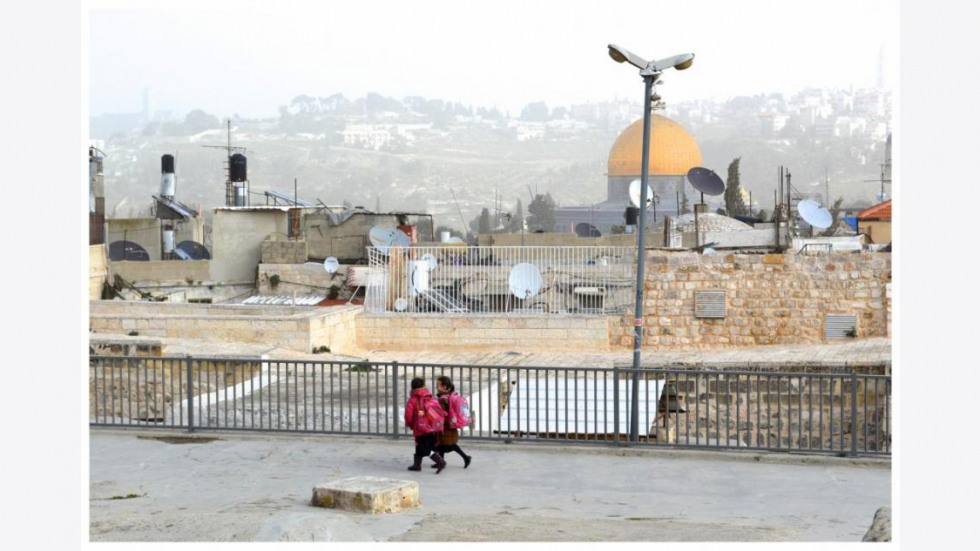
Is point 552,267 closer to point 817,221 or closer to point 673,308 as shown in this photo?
point 673,308

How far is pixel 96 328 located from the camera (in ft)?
75.2

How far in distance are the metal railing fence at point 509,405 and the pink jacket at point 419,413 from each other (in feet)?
3.58

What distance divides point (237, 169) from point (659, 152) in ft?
A: 123

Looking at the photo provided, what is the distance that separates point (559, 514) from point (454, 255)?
67.8ft

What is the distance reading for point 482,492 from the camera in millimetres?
10727

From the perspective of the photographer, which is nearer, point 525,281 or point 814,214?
point 525,281

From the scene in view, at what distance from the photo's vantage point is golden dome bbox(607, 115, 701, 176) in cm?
7831

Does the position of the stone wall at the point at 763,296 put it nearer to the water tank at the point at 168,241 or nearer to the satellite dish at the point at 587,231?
the satellite dish at the point at 587,231

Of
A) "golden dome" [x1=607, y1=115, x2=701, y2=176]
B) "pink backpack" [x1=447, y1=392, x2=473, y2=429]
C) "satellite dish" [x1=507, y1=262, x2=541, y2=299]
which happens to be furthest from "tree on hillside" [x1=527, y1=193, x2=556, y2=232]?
"pink backpack" [x1=447, y1=392, x2=473, y2=429]

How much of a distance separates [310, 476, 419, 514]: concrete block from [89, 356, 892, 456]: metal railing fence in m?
2.51

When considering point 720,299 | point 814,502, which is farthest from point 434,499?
point 720,299

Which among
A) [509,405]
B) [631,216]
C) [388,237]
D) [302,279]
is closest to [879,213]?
[631,216]

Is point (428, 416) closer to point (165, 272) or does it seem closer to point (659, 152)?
point (165, 272)

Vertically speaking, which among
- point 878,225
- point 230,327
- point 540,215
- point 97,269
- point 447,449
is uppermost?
point 540,215
